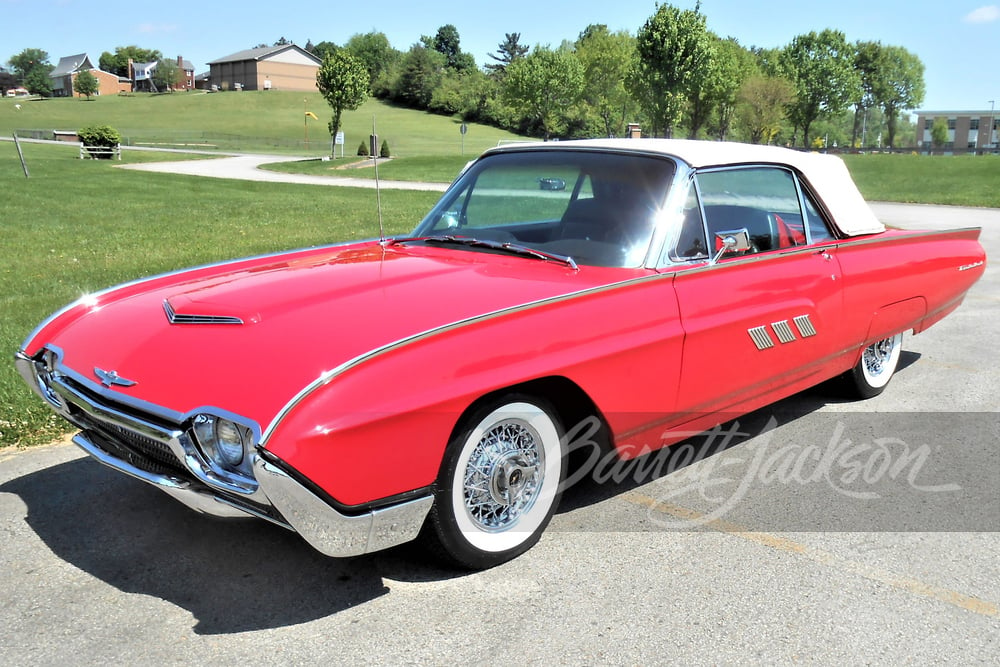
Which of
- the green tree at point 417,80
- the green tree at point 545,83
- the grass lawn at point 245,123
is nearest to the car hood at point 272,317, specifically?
the grass lawn at point 245,123

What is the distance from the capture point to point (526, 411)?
9.90 feet

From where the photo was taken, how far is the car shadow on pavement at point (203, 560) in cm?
285

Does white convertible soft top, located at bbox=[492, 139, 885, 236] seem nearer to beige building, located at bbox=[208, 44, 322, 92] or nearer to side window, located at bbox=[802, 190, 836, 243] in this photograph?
side window, located at bbox=[802, 190, 836, 243]

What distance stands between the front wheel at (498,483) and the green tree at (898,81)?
366ft

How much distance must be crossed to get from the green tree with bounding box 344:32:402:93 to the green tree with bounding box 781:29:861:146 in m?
64.8

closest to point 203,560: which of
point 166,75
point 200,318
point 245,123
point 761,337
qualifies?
point 200,318

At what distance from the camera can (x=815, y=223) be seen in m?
4.50

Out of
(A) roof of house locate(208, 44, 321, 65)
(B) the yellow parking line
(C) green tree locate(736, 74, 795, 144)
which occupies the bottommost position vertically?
(B) the yellow parking line

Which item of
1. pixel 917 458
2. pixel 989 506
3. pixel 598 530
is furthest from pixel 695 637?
pixel 917 458

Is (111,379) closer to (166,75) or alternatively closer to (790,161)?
(790,161)

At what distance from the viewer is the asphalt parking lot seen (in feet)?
8.57

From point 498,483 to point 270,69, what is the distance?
13489 centimetres

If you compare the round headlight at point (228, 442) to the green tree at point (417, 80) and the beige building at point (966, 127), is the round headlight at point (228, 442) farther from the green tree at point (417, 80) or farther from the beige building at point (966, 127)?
the beige building at point (966, 127)

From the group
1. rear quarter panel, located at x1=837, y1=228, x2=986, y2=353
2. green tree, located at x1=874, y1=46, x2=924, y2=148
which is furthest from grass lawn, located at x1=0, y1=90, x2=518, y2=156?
rear quarter panel, located at x1=837, y1=228, x2=986, y2=353
